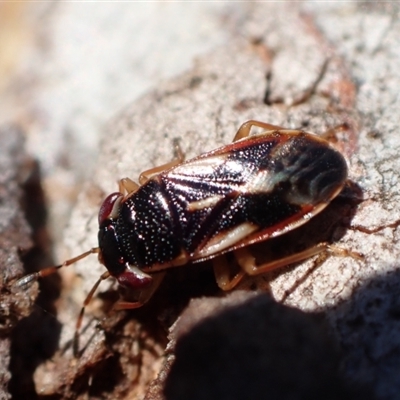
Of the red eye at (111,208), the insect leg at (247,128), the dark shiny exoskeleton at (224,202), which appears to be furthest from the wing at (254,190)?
the red eye at (111,208)

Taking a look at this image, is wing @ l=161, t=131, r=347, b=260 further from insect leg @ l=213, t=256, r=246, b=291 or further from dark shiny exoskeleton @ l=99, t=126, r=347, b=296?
insect leg @ l=213, t=256, r=246, b=291

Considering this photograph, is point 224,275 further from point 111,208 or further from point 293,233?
point 111,208

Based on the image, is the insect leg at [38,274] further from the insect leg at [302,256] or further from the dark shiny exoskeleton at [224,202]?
the insect leg at [302,256]

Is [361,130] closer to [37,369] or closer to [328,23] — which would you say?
[328,23]

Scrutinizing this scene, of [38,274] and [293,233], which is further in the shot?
[38,274]

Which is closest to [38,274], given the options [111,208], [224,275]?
[111,208]

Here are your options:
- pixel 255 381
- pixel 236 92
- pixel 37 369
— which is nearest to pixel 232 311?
pixel 255 381

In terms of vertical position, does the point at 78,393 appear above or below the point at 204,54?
below

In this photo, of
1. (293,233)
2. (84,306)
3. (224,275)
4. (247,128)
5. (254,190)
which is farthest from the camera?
(247,128)
